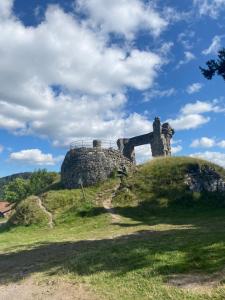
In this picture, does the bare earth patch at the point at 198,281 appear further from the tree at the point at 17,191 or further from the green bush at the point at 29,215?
the tree at the point at 17,191

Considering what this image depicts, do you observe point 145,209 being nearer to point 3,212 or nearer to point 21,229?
point 21,229

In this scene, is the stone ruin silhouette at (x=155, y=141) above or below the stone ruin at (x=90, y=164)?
above

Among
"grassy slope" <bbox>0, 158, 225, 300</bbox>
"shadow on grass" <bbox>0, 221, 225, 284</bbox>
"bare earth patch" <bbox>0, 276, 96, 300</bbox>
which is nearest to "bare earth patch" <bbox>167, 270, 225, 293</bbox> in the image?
"grassy slope" <bbox>0, 158, 225, 300</bbox>

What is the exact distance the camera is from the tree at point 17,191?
199 ft

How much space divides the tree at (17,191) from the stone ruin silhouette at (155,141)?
83.6ft

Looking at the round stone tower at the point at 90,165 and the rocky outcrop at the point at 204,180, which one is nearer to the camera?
the rocky outcrop at the point at 204,180

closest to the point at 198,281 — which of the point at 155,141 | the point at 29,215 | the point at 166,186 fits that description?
the point at 29,215

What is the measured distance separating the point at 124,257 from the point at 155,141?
28.1 m

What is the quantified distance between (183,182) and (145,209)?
4850 millimetres

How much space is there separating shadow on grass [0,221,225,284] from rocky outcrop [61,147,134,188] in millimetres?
16289

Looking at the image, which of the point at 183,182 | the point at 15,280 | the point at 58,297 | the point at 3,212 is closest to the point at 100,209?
the point at 183,182

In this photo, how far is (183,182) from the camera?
2930cm

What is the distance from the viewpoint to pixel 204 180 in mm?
29609

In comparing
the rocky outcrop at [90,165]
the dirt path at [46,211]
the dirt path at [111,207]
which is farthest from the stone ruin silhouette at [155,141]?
the dirt path at [46,211]
